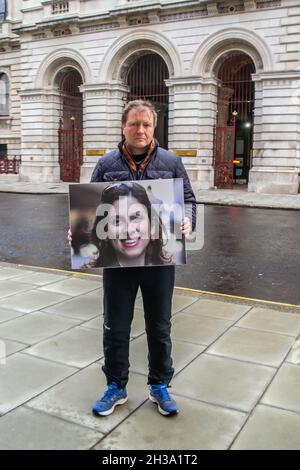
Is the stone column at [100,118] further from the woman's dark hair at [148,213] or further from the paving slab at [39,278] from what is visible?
the woman's dark hair at [148,213]

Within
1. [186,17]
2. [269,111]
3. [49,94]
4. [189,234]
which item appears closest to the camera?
[189,234]

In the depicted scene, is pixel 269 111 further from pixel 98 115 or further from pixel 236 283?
pixel 236 283

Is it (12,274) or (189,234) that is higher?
(189,234)

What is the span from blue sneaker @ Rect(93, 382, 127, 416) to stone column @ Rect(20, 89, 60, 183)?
1023 inches

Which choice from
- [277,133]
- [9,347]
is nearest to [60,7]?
[277,133]

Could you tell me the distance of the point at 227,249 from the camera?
32.0 ft

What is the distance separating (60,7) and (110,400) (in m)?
27.6

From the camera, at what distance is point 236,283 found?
7.17 metres

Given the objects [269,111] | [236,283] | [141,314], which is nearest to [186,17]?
[269,111]

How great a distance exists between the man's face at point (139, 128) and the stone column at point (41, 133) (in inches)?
1023

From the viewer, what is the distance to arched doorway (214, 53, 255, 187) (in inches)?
977

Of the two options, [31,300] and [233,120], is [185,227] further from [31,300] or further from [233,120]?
[233,120]

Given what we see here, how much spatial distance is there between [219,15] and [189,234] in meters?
22.1

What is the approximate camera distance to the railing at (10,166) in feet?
104
